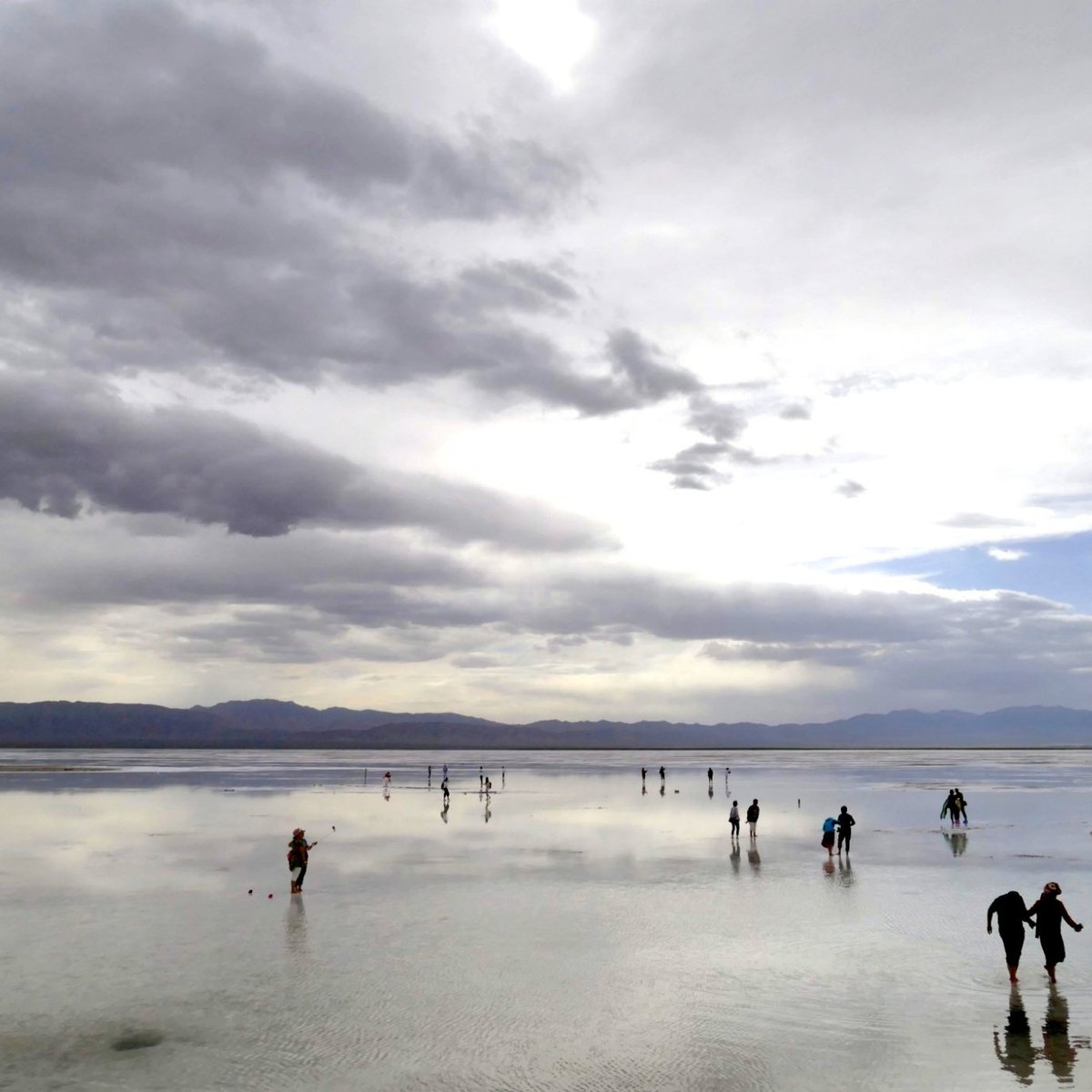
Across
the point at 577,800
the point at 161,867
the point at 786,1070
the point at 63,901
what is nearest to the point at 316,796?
the point at 577,800

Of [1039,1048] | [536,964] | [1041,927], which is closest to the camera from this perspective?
[1039,1048]

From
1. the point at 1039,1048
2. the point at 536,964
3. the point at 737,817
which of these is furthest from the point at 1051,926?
the point at 737,817

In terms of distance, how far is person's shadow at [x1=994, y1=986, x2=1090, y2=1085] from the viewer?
13305 mm

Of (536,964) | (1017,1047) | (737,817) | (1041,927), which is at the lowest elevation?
(536,964)

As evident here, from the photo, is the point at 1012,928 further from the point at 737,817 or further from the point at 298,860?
the point at 737,817

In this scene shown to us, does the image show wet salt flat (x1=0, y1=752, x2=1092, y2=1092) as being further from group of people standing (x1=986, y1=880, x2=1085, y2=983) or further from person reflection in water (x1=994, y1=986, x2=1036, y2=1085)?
group of people standing (x1=986, y1=880, x2=1085, y2=983)

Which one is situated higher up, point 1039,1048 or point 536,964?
point 1039,1048

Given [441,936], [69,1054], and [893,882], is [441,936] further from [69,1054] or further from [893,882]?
[893,882]

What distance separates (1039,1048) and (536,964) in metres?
8.67

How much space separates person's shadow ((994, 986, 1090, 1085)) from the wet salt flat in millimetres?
56

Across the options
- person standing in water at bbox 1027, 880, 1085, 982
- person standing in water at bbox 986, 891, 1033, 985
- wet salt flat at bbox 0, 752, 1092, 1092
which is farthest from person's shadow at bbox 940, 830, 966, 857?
person standing in water at bbox 986, 891, 1033, 985

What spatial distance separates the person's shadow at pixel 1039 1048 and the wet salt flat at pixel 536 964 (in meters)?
0.06

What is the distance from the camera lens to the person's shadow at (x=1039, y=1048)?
1330 cm

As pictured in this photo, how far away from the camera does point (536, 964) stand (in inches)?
746
